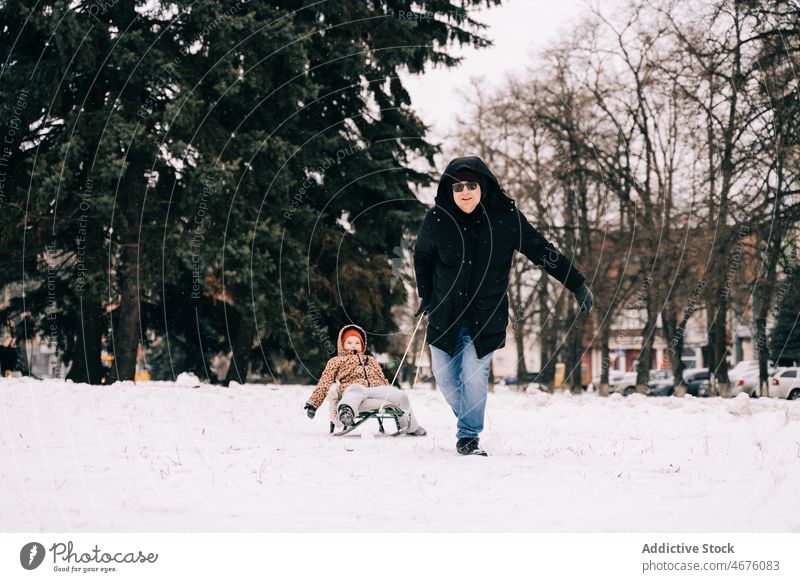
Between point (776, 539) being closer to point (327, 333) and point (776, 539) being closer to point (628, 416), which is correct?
point (628, 416)

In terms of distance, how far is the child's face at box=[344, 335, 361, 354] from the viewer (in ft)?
30.5

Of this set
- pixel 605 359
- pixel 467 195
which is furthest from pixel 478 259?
pixel 605 359

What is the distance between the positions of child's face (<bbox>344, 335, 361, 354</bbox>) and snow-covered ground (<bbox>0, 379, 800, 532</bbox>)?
89 centimetres

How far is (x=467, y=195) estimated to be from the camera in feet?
22.7

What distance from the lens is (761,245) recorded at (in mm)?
20844

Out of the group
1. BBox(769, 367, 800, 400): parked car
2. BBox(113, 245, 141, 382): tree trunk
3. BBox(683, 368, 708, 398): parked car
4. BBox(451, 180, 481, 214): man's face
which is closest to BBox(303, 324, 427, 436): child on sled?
BBox(451, 180, 481, 214): man's face

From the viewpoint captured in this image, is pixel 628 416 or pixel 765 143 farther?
pixel 765 143

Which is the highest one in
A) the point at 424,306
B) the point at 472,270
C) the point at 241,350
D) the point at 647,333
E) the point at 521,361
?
the point at 472,270

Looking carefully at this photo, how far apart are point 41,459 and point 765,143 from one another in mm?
17101

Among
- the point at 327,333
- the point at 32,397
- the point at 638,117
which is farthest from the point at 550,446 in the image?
the point at 638,117

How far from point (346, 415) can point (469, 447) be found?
1.90m

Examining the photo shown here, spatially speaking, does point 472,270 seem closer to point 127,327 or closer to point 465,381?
point 465,381

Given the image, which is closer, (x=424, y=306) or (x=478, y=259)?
(x=478, y=259)

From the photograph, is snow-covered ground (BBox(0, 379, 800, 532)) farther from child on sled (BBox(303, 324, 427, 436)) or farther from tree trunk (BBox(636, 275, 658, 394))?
tree trunk (BBox(636, 275, 658, 394))
